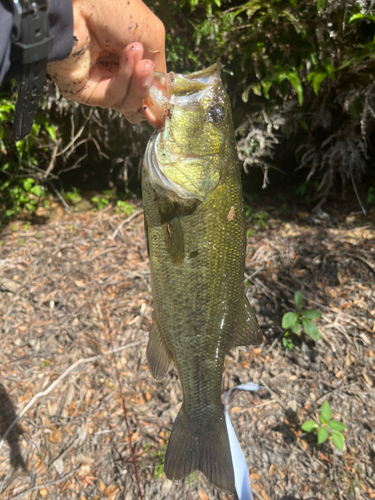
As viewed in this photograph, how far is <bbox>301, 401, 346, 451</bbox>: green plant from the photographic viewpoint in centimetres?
257

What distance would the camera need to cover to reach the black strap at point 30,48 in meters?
1.19

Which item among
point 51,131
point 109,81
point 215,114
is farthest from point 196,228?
point 51,131

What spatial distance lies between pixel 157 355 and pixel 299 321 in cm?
196

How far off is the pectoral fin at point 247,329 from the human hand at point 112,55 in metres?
1.29

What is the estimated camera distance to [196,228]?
173 cm

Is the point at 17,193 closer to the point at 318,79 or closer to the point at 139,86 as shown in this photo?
the point at 139,86

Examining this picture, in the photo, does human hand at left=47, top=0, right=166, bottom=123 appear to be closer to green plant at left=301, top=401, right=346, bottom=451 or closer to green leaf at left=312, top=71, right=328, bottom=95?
green leaf at left=312, top=71, right=328, bottom=95

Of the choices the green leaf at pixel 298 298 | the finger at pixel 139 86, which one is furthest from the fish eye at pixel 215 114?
the green leaf at pixel 298 298

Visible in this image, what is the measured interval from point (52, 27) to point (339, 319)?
335cm

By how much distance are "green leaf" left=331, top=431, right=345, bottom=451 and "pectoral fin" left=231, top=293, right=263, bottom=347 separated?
1364 mm

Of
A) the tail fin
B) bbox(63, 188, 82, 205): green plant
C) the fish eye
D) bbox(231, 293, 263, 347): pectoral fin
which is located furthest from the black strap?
bbox(63, 188, 82, 205): green plant

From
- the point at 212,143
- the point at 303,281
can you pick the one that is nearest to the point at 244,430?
the point at 303,281

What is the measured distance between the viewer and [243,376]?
3264 millimetres

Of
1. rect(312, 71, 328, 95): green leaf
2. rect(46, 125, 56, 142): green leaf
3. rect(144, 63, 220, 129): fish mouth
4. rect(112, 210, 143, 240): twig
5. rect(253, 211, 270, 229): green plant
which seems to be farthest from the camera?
rect(112, 210, 143, 240): twig
